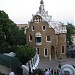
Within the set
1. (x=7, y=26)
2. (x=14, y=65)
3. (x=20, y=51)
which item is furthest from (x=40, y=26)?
(x=14, y=65)

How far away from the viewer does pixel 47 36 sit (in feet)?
168

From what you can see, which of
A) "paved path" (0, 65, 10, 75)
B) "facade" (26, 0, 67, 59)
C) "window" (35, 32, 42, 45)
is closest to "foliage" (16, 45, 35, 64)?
"paved path" (0, 65, 10, 75)

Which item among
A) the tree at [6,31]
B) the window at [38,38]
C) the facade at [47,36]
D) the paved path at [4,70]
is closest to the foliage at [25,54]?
the paved path at [4,70]

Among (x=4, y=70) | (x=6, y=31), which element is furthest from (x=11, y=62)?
(x=6, y=31)

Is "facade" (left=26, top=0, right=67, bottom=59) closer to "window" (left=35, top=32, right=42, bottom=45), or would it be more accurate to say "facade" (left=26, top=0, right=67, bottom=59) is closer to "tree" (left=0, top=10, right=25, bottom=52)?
"window" (left=35, top=32, right=42, bottom=45)

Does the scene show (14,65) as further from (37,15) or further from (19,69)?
(37,15)

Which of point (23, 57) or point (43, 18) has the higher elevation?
point (43, 18)

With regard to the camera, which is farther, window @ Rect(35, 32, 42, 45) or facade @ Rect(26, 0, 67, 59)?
window @ Rect(35, 32, 42, 45)

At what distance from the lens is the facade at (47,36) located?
50500 millimetres

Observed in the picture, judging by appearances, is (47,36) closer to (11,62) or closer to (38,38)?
(38,38)

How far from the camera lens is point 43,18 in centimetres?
5034

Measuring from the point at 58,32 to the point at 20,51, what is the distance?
14.7 m

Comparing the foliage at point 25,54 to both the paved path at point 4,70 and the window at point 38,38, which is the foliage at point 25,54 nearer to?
the paved path at point 4,70

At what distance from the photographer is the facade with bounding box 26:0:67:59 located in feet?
166
